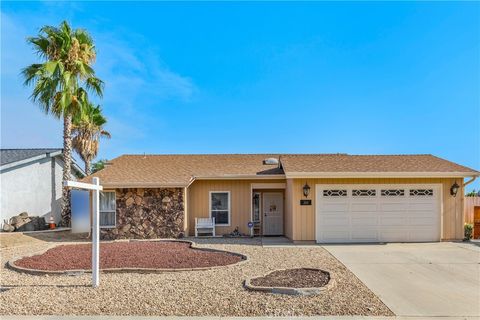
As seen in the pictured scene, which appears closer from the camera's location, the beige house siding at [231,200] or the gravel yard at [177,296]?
the gravel yard at [177,296]

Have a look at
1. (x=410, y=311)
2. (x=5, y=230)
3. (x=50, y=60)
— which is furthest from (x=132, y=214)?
(x=410, y=311)

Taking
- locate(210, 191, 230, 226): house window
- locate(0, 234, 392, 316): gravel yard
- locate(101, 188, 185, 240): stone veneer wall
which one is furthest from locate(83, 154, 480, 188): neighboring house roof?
locate(0, 234, 392, 316): gravel yard

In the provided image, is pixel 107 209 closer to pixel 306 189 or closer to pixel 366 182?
pixel 306 189

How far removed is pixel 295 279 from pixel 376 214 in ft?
24.6

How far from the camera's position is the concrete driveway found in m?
6.14

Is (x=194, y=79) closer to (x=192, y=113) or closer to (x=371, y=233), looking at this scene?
(x=192, y=113)

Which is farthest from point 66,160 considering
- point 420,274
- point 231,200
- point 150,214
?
point 420,274

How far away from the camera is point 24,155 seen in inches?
795

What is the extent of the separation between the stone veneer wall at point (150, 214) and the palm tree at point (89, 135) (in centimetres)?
906

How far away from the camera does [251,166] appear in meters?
17.4

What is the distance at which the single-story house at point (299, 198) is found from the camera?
13.8 m

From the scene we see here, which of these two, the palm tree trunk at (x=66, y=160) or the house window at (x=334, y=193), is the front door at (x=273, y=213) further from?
the palm tree trunk at (x=66, y=160)

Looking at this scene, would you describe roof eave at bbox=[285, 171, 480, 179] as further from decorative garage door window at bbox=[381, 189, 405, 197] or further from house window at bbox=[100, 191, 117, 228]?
house window at bbox=[100, 191, 117, 228]

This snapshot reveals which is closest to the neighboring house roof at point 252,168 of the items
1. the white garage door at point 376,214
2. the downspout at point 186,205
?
the downspout at point 186,205
